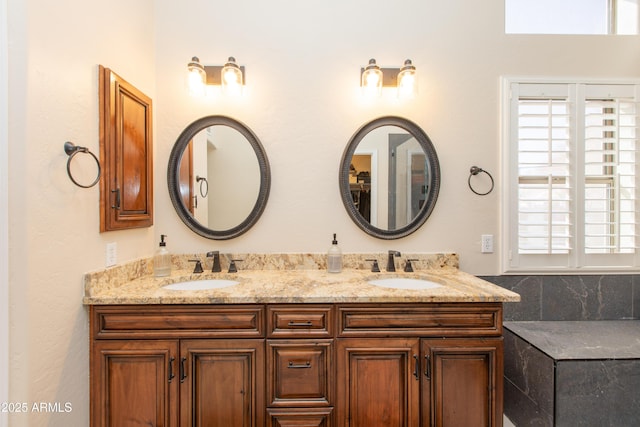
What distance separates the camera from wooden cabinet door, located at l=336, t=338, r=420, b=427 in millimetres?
1420

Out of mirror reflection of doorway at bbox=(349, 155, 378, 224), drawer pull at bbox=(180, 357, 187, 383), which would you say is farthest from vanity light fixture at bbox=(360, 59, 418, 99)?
drawer pull at bbox=(180, 357, 187, 383)

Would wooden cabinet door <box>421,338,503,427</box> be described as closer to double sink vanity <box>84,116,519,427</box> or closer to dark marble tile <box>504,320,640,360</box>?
double sink vanity <box>84,116,519,427</box>

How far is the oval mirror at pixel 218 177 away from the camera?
1.97 m

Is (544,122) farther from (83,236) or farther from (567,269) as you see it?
(83,236)

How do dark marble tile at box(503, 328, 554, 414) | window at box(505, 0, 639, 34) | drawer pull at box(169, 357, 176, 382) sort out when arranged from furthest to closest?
window at box(505, 0, 639, 34)
dark marble tile at box(503, 328, 554, 414)
drawer pull at box(169, 357, 176, 382)

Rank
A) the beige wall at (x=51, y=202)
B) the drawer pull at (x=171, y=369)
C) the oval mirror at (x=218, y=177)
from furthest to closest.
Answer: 1. the oval mirror at (x=218, y=177)
2. the drawer pull at (x=171, y=369)
3. the beige wall at (x=51, y=202)

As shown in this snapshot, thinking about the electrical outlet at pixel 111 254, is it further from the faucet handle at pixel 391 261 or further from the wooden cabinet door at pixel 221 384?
the faucet handle at pixel 391 261

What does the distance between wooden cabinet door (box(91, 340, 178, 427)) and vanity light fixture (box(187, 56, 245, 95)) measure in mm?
1478

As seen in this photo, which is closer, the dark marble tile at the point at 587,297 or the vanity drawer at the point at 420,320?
the vanity drawer at the point at 420,320

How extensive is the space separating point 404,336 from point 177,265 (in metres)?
1.44

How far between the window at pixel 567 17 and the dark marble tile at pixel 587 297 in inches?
65.5

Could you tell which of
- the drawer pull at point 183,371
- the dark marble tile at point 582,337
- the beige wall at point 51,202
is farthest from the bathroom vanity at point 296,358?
the dark marble tile at point 582,337

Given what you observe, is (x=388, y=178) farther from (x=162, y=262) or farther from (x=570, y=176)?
(x=162, y=262)

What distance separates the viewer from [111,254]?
62.0 inches
